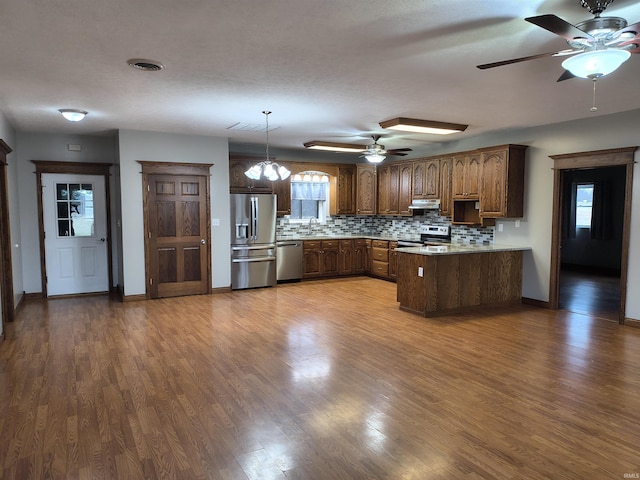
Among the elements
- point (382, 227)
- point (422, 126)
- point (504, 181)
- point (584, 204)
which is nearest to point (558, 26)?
point (422, 126)

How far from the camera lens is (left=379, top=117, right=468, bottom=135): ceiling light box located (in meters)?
5.59

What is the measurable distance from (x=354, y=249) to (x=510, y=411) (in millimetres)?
6030

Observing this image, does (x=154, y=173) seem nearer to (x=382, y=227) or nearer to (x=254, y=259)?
(x=254, y=259)

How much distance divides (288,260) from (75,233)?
358cm

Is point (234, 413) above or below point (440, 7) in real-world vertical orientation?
below

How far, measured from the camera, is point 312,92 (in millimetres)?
4289

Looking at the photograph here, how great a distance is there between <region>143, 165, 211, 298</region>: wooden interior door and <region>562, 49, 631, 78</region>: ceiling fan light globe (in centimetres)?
568

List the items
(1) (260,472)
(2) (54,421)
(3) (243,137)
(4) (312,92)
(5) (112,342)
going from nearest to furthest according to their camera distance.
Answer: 1. (1) (260,472)
2. (2) (54,421)
3. (4) (312,92)
4. (5) (112,342)
5. (3) (243,137)

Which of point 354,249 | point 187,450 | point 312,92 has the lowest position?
point 187,450

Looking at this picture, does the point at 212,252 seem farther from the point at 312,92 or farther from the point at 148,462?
the point at 148,462

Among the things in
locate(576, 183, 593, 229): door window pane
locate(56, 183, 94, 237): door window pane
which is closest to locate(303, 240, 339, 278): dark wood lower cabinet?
locate(56, 183, 94, 237): door window pane

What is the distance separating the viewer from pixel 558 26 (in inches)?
88.1

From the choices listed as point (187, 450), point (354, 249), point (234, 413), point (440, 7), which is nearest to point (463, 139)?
point (354, 249)

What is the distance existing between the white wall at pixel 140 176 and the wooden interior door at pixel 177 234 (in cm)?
12
